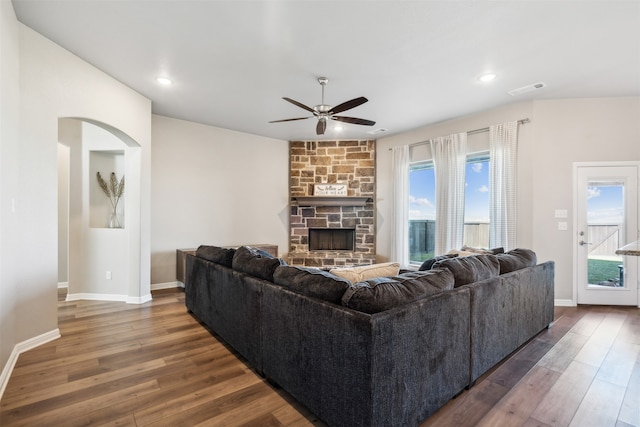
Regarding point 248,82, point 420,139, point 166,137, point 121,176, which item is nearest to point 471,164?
point 420,139

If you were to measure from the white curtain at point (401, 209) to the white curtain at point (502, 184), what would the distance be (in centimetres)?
160

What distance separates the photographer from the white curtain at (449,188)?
4957 millimetres

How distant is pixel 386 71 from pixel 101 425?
152 inches

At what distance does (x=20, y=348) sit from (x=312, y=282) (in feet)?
9.15

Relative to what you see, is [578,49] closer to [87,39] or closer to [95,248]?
[87,39]

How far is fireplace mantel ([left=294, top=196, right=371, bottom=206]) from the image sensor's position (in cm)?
631

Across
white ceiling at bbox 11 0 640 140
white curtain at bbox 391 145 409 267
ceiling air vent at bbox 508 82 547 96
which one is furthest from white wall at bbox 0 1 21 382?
white curtain at bbox 391 145 409 267

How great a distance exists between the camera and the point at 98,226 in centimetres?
439

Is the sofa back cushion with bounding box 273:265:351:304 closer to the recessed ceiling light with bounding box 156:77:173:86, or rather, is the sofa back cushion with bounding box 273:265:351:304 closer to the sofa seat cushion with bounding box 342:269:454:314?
the sofa seat cushion with bounding box 342:269:454:314

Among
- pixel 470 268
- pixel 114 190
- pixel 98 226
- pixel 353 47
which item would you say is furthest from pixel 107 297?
pixel 470 268

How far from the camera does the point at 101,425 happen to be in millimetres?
1755

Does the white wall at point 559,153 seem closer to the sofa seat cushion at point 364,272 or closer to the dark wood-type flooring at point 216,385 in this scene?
the dark wood-type flooring at point 216,385

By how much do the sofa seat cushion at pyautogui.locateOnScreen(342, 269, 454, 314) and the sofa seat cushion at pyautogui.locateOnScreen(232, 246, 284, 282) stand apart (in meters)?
0.83

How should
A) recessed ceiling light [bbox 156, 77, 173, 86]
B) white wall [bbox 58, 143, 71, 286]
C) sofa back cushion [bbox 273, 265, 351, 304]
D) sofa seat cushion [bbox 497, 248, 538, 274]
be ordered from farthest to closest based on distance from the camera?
white wall [bbox 58, 143, 71, 286]
recessed ceiling light [bbox 156, 77, 173, 86]
sofa seat cushion [bbox 497, 248, 538, 274]
sofa back cushion [bbox 273, 265, 351, 304]
